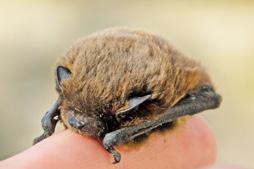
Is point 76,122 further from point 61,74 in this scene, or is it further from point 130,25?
point 130,25

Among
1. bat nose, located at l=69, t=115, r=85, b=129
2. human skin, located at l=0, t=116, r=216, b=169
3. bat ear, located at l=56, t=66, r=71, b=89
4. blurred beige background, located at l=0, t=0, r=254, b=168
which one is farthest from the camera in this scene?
blurred beige background, located at l=0, t=0, r=254, b=168

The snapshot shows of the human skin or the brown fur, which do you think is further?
the brown fur

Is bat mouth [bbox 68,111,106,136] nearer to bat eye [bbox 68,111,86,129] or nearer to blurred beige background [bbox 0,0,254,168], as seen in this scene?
bat eye [bbox 68,111,86,129]

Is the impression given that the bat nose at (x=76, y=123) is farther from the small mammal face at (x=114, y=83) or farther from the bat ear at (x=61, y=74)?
the bat ear at (x=61, y=74)

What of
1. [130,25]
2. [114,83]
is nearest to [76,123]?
[114,83]

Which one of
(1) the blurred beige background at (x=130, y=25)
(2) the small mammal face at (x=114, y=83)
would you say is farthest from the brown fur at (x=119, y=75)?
(1) the blurred beige background at (x=130, y=25)

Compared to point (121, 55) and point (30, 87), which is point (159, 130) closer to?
point (121, 55)

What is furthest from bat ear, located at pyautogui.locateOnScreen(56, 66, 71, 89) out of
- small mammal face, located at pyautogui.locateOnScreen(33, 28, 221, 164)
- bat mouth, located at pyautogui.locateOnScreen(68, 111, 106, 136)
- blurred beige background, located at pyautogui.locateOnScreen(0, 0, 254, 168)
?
blurred beige background, located at pyautogui.locateOnScreen(0, 0, 254, 168)
